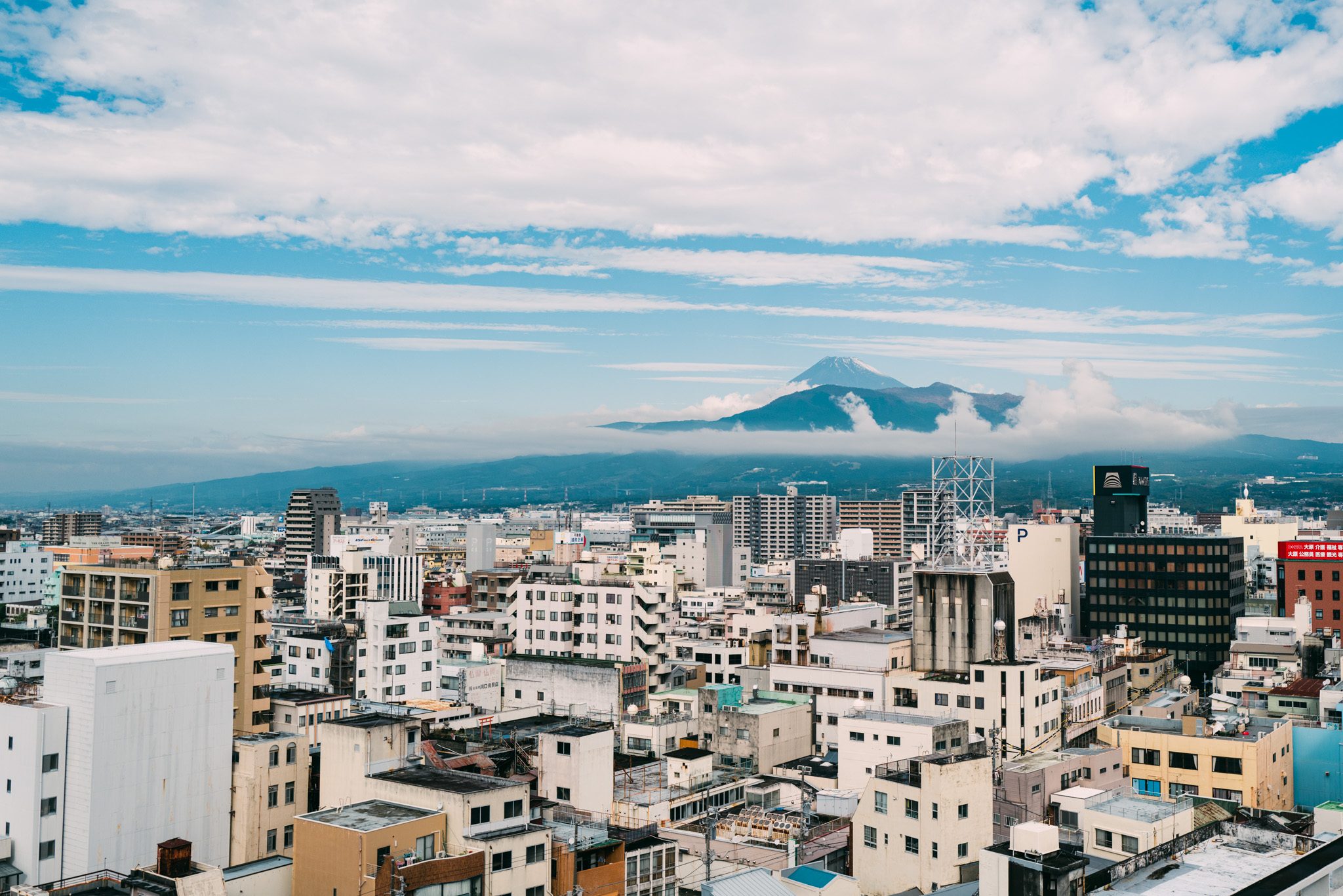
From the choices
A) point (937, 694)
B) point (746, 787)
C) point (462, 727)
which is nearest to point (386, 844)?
point (746, 787)

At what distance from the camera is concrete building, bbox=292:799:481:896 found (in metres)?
26.0

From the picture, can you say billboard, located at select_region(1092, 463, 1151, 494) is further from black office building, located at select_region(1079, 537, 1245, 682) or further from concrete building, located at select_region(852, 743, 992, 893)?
concrete building, located at select_region(852, 743, 992, 893)

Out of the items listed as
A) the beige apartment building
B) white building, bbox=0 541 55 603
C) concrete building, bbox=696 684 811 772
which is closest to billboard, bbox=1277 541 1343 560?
concrete building, bbox=696 684 811 772

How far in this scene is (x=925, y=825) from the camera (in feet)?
108

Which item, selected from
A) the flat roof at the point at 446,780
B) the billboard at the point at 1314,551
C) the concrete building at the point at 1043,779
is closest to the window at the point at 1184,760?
the concrete building at the point at 1043,779

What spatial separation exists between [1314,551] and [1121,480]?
26142mm

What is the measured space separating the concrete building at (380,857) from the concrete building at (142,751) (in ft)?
26.1

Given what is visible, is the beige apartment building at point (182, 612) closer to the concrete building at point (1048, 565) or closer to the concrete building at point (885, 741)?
the concrete building at point (885, 741)

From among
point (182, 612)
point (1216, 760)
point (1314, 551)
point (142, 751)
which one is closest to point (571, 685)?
point (182, 612)

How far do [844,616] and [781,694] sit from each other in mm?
16472

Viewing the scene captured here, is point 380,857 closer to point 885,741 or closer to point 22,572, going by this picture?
point 885,741

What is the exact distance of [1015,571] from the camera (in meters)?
109

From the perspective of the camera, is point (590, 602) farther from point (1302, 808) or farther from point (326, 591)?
point (1302, 808)

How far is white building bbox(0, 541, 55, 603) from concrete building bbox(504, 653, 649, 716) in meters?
78.4
